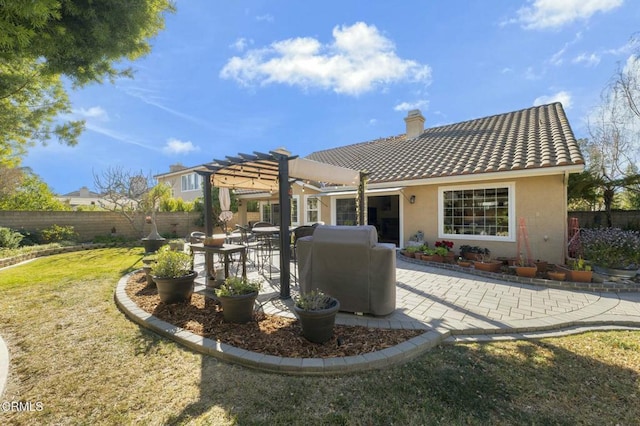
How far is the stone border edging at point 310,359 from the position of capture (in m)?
3.32

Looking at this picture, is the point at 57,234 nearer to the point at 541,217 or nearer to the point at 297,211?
the point at 297,211

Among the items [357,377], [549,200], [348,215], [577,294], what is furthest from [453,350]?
Answer: [348,215]

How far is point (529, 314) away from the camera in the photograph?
5.09 meters

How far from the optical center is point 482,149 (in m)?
11.2

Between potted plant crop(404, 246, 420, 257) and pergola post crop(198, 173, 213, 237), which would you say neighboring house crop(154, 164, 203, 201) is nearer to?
pergola post crop(198, 173, 213, 237)

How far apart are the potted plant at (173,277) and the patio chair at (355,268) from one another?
248 cm

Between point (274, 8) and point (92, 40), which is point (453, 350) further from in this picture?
point (274, 8)

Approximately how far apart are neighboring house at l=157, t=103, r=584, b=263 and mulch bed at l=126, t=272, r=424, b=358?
4515 millimetres

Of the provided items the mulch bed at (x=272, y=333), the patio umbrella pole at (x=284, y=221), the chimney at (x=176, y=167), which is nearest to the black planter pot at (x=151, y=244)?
the mulch bed at (x=272, y=333)

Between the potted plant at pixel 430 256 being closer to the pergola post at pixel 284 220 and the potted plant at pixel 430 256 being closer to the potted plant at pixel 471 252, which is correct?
the potted plant at pixel 471 252

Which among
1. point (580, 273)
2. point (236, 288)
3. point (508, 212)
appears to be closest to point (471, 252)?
point (508, 212)

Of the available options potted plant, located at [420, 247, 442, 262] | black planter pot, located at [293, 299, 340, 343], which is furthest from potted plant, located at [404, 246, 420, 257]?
black planter pot, located at [293, 299, 340, 343]

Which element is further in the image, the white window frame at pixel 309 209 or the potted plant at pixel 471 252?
the white window frame at pixel 309 209

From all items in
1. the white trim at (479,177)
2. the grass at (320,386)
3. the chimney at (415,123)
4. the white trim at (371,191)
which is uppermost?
the chimney at (415,123)
